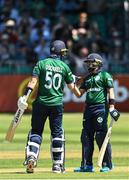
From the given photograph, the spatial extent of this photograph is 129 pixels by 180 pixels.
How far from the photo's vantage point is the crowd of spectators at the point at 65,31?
105 ft

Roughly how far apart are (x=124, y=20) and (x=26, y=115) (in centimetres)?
648

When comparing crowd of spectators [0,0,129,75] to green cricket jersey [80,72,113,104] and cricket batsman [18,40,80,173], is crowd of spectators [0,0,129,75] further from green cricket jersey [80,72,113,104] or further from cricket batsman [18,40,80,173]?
cricket batsman [18,40,80,173]

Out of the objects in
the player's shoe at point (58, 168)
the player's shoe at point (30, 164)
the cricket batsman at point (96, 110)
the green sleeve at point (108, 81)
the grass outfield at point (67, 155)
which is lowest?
the grass outfield at point (67, 155)

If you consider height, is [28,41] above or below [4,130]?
above

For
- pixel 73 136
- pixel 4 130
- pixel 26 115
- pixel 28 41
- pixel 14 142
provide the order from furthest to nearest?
pixel 28 41
pixel 26 115
pixel 4 130
pixel 73 136
pixel 14 142

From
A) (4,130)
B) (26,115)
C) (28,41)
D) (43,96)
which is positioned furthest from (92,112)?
(28,41)

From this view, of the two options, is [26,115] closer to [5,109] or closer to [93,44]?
[5,109]

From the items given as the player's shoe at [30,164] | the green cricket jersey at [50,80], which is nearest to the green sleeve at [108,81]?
the green cricket jersey at [50,80]

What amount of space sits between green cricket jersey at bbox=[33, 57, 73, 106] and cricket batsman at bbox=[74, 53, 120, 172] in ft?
2.22

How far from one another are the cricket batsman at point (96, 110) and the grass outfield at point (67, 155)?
0.27m

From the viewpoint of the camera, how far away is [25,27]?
33781 millimetres

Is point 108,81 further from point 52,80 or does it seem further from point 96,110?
point 52,80

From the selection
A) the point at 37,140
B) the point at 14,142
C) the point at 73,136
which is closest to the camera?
the point at 37,140

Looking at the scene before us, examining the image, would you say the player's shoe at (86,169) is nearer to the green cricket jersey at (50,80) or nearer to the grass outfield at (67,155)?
the grass outfield at (67,155)
